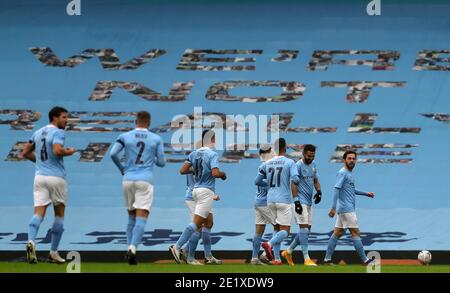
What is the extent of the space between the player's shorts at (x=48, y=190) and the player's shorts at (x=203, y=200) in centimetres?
286

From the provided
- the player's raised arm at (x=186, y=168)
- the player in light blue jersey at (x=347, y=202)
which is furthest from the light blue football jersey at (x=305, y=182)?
the player's raised arm at (x=186, y=168)

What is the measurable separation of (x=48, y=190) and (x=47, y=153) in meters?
0.57

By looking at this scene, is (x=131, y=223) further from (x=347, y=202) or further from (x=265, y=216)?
(x=347, y=202)

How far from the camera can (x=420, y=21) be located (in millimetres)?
26203

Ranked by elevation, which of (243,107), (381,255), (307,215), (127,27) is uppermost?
(127,27)

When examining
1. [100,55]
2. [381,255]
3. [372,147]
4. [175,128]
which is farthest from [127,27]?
[381,255]

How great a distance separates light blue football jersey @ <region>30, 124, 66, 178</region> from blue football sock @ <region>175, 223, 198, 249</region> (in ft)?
8.66

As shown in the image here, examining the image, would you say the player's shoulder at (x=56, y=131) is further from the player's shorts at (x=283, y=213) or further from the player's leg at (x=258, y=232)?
the player's leg at (x=258, y=232)

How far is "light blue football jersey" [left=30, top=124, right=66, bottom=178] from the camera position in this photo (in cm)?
1607

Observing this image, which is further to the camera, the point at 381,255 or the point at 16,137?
the point at 16,137

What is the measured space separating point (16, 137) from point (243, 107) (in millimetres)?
5495

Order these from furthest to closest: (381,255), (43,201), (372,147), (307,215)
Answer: (372,147) < (381,255) < (307,215) < (43,201)

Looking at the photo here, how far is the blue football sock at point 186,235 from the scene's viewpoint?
1791 cm

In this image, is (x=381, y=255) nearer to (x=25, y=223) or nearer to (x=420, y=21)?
(x=420, y=21)
